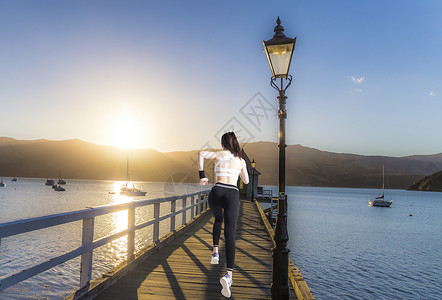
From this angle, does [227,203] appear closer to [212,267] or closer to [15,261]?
[212,267]

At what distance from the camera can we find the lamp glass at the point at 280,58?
523 centimetres

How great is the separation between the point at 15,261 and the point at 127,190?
79.1m

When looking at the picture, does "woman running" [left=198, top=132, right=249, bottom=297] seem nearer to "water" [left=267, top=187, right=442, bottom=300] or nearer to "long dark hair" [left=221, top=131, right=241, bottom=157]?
"long dark hair" [left=221, top=131, right=241, bottom=157]

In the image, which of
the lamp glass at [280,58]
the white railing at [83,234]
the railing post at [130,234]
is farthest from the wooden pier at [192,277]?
the lamp glass at [280,58]

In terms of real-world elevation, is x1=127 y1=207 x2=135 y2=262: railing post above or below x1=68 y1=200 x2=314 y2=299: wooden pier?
above

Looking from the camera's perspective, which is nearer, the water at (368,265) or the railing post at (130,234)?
the railing post at (130,234)

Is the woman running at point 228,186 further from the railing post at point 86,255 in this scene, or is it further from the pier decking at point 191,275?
the railing post at point 86,255

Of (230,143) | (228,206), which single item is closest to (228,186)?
(228,206)

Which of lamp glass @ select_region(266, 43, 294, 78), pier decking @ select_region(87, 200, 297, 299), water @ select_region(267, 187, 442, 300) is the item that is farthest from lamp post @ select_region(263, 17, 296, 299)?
water @ select_region(267, 187, 442, 300)

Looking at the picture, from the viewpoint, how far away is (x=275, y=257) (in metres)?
4.51

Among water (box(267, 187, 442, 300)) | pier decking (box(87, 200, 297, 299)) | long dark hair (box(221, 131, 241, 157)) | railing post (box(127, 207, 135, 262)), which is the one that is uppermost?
long dark hair (box(221, 131, 241, 157))

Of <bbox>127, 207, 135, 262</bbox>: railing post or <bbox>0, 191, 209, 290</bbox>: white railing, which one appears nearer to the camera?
<bbox>0, 191, 209, 290</bbox>: white railing

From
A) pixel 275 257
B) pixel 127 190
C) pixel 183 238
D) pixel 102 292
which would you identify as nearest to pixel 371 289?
pixel 183 238

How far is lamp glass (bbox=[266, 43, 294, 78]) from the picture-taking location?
523cm
